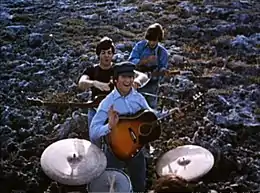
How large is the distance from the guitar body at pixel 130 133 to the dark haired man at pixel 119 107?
7 cm

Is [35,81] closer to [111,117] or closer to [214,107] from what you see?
[214,107]

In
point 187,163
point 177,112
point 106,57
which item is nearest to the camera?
point 187,163

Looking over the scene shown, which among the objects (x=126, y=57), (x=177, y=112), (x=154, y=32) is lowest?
(x=126, y=57)

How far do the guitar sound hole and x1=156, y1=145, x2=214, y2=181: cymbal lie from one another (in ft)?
0.89

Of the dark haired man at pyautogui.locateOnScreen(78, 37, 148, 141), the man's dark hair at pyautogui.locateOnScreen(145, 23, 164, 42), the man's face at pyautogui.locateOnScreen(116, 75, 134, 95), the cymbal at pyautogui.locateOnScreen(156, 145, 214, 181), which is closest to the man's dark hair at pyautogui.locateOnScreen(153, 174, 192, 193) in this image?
the cymbal at pyautogui.locateOnScreen(156, 145, 214, 181)

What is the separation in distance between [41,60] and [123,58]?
1.66 metres

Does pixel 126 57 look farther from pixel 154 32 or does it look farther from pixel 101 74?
pixel 101 74

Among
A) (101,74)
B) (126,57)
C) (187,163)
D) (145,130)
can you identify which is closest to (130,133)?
(145,130)

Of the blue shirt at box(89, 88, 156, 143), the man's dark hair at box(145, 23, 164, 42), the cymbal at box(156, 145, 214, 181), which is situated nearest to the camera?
the cymbal at box(156, 145, 214, 181)

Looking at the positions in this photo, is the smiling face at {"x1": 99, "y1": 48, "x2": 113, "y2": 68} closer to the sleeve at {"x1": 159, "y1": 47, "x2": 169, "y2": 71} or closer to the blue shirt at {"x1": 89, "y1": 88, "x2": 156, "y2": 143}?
the blue shirt at {"x1": 89, "y1": 88, "x2": 156, "y2": 143}

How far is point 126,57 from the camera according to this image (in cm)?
1112

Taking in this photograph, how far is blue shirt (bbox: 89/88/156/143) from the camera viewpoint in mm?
5121

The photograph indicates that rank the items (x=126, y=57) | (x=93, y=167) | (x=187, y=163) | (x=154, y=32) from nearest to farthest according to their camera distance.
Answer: (x=93, y=167) → (x=187, y=163) → (x=154, y=32) → (x=126, y=57)

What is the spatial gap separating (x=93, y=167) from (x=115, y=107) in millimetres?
659
